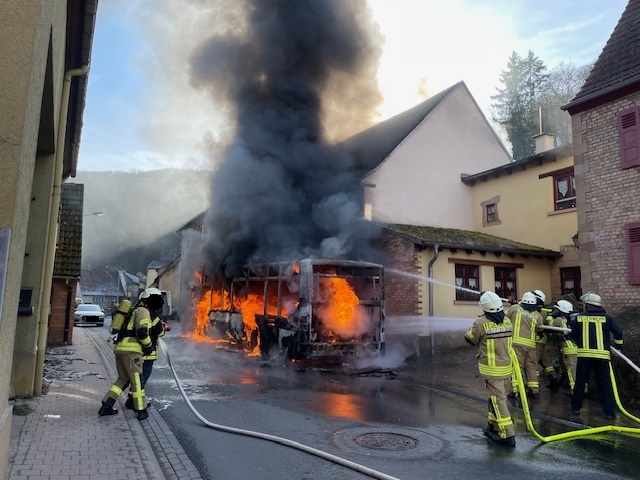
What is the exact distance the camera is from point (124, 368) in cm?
605

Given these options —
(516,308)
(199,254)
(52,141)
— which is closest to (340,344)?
(516,308)

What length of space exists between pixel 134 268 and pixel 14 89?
79.5 m

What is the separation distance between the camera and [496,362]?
18.0 ft

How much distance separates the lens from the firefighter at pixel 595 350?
6.55 metres

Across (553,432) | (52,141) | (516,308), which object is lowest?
(553,432)

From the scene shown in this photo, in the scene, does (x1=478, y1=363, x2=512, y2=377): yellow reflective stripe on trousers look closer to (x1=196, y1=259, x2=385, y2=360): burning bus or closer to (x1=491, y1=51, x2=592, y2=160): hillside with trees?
(x1=196, y1=259, x2=385, y2=360): burning bus

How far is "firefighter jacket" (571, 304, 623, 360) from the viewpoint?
6598 mm

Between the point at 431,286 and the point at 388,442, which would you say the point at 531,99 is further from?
the point at 388,442

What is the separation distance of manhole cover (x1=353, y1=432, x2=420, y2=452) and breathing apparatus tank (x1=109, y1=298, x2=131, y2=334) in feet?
10.9

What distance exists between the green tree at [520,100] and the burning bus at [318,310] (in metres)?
29.5

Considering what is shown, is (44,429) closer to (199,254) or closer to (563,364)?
(563,364)

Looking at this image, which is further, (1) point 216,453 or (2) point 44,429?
(2) point 44,429

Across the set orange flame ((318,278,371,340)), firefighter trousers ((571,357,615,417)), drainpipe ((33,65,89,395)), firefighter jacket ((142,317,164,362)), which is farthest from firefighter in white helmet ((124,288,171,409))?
firefighter trousers ((571,357,615,417))

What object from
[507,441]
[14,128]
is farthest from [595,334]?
[14,128]
